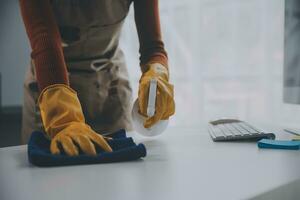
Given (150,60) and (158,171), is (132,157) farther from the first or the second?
(150,60)

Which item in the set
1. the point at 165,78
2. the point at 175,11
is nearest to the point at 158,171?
the point at 165,78

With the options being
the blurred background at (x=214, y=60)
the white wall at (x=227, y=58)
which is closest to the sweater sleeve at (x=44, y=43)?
the blurred background at (x=214, y=60)

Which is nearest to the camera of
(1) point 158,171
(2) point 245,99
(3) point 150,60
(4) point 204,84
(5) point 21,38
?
(1) point 158,171

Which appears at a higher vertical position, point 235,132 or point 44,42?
point 44,42

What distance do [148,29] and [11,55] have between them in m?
0.52

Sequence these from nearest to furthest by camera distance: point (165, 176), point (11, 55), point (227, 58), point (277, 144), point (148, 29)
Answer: point (165, 176), point (277, 144), point (148, 29), point (11, 55), point (227, 58)

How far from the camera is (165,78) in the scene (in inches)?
35.9

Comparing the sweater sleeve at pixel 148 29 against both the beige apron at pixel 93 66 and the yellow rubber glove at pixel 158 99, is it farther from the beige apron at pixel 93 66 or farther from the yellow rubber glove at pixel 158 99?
the yellow rubber glove at pixel 158 99

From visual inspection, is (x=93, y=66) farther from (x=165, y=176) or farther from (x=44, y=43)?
(x=165, y=176)

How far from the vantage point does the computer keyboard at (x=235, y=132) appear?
0.72 metres

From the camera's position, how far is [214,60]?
1445 millimetres

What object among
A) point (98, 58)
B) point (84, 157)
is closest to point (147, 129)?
point (84, 157)

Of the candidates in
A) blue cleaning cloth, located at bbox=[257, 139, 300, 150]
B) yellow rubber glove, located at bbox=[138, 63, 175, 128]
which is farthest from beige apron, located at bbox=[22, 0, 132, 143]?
blue cleaning cloth, located at bbox=[257, 139, 300, 150]

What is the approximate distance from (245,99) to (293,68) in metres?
0.51
